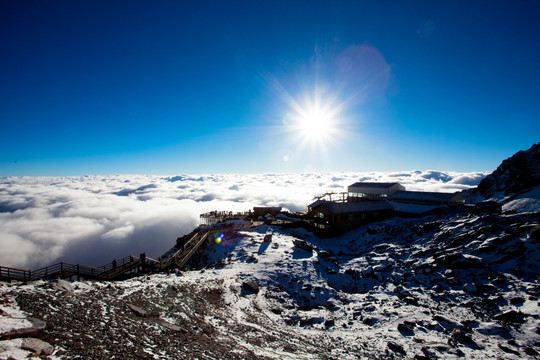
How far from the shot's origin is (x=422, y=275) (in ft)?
71.9

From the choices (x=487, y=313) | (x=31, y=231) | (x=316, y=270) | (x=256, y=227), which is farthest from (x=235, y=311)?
(x=31, y=231)

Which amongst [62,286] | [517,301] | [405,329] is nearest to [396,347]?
[405,329]

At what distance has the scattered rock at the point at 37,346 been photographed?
Answer: 789 centimetres

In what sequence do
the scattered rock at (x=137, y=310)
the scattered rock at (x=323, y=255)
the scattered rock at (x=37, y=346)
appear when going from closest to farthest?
the scattered rock at (x=37, y=346)
the scattered rock at (x=137, y=310)
the scattered rock at (x=323, y=255)

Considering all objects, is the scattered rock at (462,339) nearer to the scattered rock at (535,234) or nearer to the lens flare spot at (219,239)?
the scattered rock at (535,234)

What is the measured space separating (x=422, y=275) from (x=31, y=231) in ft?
913

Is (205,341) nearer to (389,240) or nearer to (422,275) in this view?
(422,275)

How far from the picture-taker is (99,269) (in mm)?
22766

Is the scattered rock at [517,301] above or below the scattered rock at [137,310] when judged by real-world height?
below

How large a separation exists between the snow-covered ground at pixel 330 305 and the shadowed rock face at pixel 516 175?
44838 mm

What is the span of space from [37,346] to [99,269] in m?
17.2

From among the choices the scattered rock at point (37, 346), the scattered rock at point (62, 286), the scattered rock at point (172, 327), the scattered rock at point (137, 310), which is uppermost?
the scattered rock at point (37, 346)

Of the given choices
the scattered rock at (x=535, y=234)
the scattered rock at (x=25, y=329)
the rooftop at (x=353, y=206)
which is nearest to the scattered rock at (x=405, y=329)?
the scattered rock at (x=535, y=234)

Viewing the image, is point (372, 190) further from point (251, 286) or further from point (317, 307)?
point (251, 286)
